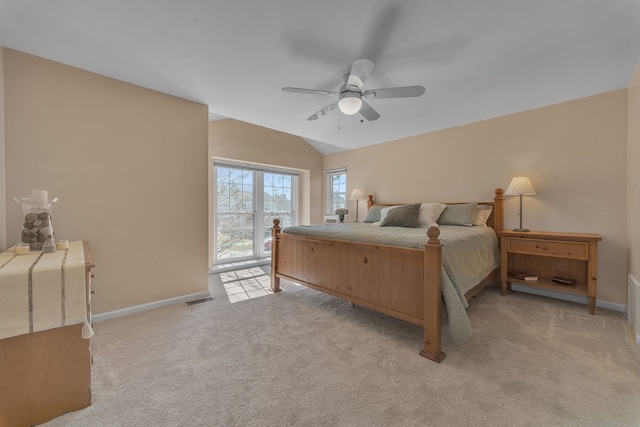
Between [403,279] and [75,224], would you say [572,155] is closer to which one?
[403,279]

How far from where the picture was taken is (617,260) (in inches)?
102

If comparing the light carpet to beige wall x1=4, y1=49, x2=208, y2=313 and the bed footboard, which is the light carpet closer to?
the bed footboard

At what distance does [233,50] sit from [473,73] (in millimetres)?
2073

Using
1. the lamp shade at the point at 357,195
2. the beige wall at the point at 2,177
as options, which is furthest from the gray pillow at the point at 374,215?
the beige wall at the point at 2,177

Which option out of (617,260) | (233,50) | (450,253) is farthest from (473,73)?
(617,260)

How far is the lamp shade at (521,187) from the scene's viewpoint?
2.87 meters

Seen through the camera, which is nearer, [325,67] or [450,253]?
[450,253]

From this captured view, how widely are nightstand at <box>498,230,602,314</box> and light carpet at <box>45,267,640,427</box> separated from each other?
1.08 ft

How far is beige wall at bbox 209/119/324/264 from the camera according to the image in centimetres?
422

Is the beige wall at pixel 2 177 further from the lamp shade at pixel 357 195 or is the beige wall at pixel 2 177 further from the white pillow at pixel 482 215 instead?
the white pillow at pixel 482 215

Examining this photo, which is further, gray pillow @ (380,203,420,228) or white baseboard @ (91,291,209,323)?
gray pillow @ (380,203,420,228)

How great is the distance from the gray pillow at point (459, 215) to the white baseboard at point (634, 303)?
1.37m

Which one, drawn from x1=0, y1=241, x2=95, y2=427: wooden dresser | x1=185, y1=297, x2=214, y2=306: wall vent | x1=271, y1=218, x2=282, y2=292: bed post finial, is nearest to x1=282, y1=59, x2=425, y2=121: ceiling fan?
x1=271, y1=218, x2=282, y2=292: bed post finial

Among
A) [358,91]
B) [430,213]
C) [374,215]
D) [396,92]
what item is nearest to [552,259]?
[430,213]
